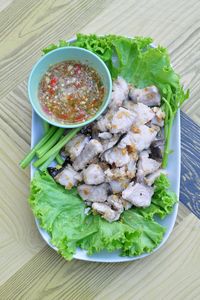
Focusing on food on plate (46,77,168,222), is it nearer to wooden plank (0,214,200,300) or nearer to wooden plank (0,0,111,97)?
wooden plank (0,214,200,300)

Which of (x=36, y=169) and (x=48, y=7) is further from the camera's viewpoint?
(x=48, y=7)

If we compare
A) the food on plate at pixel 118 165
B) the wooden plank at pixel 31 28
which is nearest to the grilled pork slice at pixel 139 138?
the food on plate at pixel 118 165

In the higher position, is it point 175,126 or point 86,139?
point 86,139

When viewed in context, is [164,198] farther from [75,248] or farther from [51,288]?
[51,288]

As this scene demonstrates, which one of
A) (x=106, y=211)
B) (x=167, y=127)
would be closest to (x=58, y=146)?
(x=106, y=211)

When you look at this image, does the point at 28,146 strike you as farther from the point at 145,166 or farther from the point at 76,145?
the point at 145,166

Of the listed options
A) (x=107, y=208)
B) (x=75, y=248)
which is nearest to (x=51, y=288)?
(x=75, y=248)
